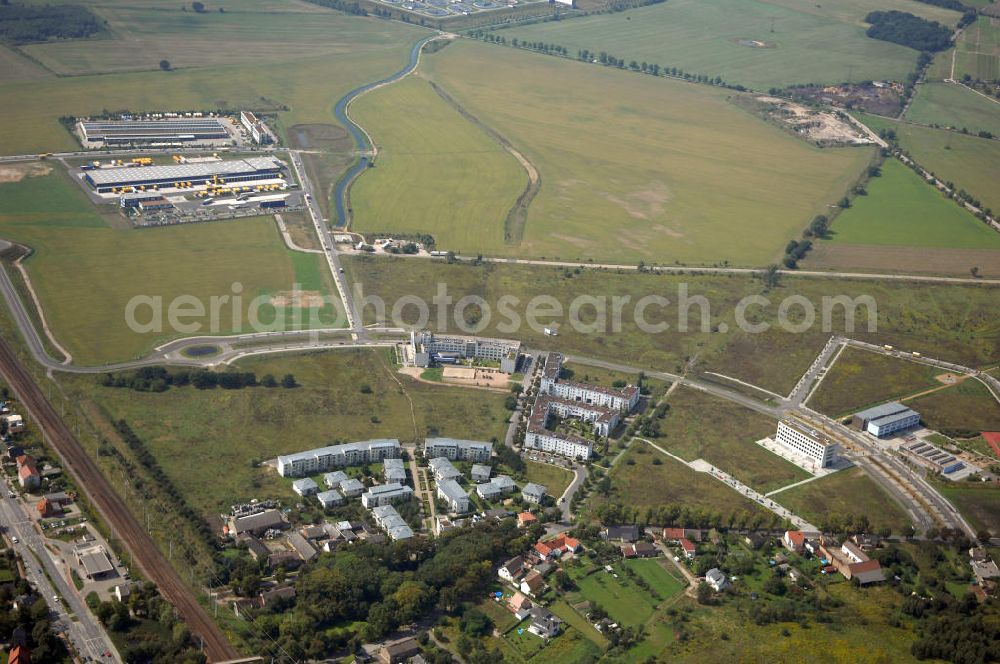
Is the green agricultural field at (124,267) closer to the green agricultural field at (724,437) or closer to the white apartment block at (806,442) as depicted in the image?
the green agricultural field at (724,437)

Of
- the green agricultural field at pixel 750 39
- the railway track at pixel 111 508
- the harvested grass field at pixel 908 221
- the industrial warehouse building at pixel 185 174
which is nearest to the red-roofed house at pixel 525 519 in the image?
the railway track at pixel 111 508

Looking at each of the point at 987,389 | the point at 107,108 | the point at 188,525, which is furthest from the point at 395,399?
the point at 107,108

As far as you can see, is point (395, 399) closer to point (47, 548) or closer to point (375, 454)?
point (375, 454)

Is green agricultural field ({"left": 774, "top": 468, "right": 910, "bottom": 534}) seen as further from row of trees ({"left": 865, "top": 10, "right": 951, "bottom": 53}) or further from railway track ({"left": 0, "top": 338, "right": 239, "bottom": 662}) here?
row of trees ({"left": 865, "top": 10, "right": 951, "bottom": 53})

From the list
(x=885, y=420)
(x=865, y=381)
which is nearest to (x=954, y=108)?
(x=865, y=381)

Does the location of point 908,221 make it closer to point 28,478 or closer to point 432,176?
point 432,176
